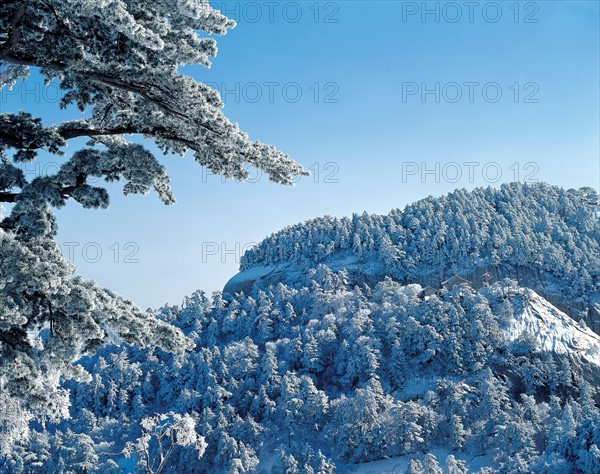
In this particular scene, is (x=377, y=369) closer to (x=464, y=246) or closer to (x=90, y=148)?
(x=464, y=246)

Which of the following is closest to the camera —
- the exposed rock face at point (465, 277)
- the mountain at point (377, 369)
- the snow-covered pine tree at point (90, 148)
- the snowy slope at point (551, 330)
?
the snow-covered pine tree at point (90, 148)

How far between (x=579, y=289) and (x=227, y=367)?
6746 centimetres

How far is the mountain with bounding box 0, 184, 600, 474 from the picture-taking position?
50.8m

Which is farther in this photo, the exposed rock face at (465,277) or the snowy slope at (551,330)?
the exposed rock face at (465,277)

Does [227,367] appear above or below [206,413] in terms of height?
above

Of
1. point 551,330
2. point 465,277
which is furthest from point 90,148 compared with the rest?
point 465,277

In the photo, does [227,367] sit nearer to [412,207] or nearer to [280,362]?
[280,362]

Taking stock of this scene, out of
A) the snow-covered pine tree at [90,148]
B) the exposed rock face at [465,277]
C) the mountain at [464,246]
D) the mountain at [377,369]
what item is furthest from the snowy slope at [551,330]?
the snow-covered pine tree at [90,148]

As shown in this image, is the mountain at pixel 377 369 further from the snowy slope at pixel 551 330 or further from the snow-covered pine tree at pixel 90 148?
the snow-covered pine tree at pixel 90 148

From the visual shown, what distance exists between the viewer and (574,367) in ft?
216

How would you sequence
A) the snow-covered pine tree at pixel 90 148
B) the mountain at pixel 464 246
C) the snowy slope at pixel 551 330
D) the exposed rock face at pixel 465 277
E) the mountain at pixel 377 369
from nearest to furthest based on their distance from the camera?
the snow-covered pine tree at pixel 90 148 → the mountain at pixel 377 369 → the snowy slope at pixel 551 330 → the exposed rock face at pixel 465 277 → the mountain at pixel 464 246

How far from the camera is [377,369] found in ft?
221

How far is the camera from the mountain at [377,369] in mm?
50812

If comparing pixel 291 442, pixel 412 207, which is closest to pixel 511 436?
pixel 291 442
